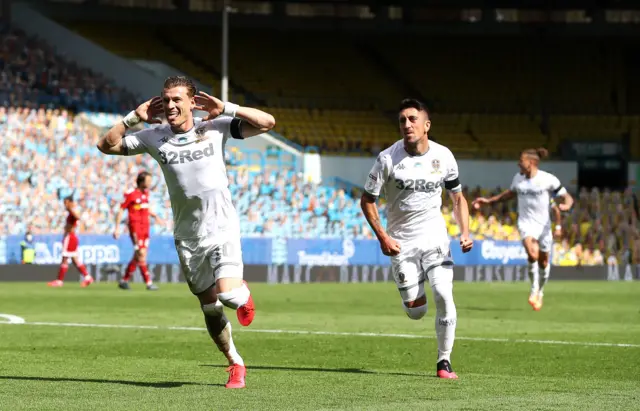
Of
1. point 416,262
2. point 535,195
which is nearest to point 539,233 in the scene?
point 535,195

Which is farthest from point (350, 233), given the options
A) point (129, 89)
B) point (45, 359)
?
point (45, 359)

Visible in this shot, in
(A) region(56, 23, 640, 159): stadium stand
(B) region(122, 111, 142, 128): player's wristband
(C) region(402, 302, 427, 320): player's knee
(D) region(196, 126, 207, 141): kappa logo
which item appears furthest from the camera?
(A) region(56, 23, 640, 159): stadium stand

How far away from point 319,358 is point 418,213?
84.8 inches

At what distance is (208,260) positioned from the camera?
1045 centimetres

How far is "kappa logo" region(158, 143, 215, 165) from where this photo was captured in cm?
1038

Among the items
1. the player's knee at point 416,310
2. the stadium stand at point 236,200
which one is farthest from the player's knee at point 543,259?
the stadium stand at point 236,200

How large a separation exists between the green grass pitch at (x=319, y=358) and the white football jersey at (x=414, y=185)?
4.30 ft

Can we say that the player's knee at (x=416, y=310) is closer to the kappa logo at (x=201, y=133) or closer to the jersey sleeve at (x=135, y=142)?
the kappa logo at (x=201, y=133)

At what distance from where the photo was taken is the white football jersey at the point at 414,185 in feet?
38.5

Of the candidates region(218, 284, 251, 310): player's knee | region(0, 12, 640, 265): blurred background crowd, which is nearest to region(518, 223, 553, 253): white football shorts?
region(218, 284, 251, 310): player's knee

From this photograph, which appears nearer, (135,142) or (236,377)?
(236,377)

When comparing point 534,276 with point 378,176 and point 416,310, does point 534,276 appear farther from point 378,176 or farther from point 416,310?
point 378,176

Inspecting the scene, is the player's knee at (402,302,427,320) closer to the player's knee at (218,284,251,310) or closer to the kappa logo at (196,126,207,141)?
the player's knee at (218,284,251,310)

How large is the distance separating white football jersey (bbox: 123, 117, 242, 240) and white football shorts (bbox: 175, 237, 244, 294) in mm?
69
